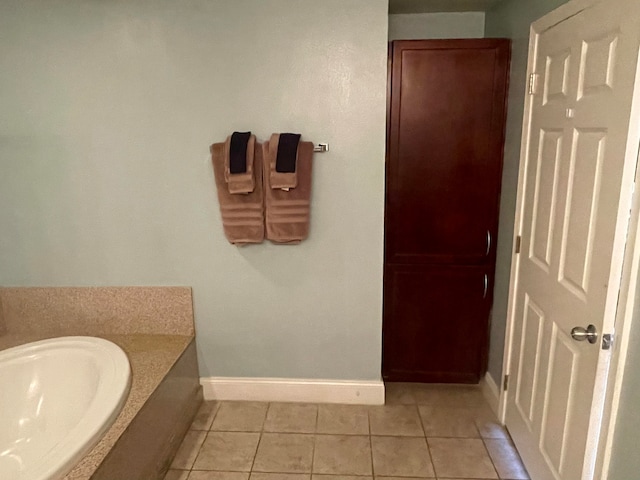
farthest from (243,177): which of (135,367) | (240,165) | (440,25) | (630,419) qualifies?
(630,419)

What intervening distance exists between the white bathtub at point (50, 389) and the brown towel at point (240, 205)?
812 millimetres

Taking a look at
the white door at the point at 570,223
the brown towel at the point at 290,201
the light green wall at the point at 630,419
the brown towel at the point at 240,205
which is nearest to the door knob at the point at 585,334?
the white door at the point at 570,223

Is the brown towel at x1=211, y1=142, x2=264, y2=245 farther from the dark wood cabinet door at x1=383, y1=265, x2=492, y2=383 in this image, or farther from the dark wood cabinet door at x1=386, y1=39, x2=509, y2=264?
the dark wood cabinet door at x1=383, y1=265, x2=492, y2=383

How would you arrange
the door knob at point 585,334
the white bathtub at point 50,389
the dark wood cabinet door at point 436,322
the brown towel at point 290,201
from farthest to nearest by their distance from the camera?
the dark wood cabinet door at point 436,322, the brown towel at point 290,201, the white bathtub at point 50,389, the door knob at point 585,334

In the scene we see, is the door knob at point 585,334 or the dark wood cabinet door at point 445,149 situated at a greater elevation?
the dark wood cabinet door at point 445,149

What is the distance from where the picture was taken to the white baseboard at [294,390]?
263 centimetres

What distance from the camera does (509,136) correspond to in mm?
2396

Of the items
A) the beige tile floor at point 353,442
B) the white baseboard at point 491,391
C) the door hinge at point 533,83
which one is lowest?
the beige tile floor at point 353,442

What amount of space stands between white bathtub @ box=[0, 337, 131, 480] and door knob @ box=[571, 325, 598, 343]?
1738mm

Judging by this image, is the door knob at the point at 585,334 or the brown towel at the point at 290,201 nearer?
the door knob at the point at 585,334

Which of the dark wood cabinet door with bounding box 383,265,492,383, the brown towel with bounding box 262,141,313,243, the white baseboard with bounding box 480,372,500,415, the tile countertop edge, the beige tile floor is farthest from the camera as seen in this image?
the dark wood cabinet door with bounding box 383,265,492,383

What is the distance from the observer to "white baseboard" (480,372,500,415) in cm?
254

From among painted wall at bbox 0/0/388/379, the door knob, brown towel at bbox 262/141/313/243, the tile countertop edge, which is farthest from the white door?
the tile countertop edge

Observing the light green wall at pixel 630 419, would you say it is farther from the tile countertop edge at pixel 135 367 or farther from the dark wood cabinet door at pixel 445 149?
the tile countertop edge at pixel 135 367
